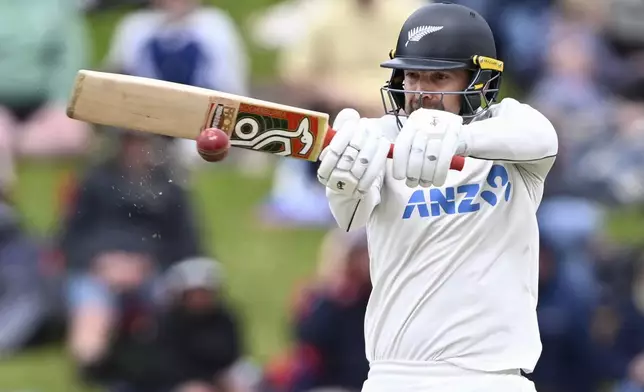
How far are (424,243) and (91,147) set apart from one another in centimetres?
575

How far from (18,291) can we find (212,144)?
5.02 metres

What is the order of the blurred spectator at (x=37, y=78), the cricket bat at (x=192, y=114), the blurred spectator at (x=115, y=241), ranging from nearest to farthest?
the cricket bat at (x=192, y=114), the blurred spectator at (x=115, y=241), the blurred spectator at (x=37, y=78)

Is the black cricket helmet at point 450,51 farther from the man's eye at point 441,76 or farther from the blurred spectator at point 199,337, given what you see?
the blurred spectator at point 199,337

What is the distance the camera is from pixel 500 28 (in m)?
11.7

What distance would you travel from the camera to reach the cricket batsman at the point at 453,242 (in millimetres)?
4707

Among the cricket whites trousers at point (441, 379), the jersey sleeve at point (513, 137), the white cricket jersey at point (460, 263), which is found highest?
the jersey sleeve at point (513, 137)

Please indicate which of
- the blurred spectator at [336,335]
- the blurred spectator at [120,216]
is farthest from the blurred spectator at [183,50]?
the blurred spectator at [336,335]

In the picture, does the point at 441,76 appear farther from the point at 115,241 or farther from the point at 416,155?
the point at 115,241

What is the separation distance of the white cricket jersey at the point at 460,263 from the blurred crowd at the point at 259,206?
208 centimetres

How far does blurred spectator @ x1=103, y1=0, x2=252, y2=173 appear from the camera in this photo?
10570mm

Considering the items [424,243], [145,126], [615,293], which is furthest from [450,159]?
[615,293]

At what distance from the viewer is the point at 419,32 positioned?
15.7 ft

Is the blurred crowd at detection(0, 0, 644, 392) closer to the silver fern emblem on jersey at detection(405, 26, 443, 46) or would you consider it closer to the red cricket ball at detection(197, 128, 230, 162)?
the silver fern emblem on jersey at detection(405, 26, 443, 46)

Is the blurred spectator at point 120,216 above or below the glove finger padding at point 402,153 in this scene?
below
